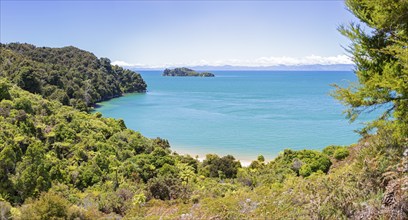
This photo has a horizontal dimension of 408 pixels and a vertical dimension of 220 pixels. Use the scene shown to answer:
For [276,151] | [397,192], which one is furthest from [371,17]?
[276,151]

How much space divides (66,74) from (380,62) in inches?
2352

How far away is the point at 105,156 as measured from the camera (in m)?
18.6

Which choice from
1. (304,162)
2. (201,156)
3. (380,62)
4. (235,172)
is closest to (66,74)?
(201,156)

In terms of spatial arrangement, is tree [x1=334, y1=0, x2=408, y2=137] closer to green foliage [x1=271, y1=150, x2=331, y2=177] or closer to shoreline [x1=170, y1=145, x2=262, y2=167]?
green foliage [x1=271, y1=150, x2=331, y2=177]

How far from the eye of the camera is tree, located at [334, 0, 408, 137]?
6371 millimetres

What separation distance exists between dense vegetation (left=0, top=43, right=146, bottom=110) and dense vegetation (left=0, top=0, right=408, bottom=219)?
23.2m

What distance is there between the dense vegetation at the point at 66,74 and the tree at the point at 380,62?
4064 cm

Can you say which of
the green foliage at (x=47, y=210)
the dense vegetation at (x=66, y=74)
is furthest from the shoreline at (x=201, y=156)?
the dense vegetation at (x=66, y=74)

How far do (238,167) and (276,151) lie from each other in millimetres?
8187

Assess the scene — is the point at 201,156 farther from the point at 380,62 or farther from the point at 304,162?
the point at 380,62

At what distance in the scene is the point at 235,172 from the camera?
64.6 feet

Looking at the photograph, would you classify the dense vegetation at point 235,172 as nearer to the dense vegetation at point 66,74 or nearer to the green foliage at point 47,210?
the green foliage at point 47,210

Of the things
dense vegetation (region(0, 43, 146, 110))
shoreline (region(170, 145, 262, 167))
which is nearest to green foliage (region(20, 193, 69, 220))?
shoreline (region(170, 145, 262, 167))

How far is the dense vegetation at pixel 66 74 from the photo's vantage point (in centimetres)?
4294
